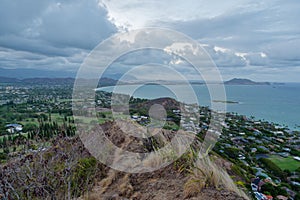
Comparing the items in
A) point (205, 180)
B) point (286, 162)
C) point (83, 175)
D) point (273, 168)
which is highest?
point (205, 180)

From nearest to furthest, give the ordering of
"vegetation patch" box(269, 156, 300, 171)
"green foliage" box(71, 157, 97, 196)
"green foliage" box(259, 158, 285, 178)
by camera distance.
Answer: "green foliage" box(71, 157, 97, 196)
"green foliage" box(259, 158, 285, 178)
"vegetation patch" box(269, 156, 300, 171)

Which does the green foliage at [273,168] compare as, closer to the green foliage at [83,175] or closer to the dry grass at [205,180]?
the dry grass at [205,180]

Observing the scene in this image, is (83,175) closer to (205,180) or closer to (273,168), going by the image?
(205,180)

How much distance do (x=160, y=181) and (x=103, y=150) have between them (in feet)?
4.47

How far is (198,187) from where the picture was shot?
7.30 ft

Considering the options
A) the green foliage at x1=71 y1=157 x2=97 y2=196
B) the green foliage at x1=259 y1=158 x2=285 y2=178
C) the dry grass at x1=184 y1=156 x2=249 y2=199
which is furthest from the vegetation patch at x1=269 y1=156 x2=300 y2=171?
the green foliage at x1=71 y1=157 x2=97 y2=196

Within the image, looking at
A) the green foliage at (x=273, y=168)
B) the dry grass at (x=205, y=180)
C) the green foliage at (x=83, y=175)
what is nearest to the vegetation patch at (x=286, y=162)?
the green foliage at (x=273, y=168)

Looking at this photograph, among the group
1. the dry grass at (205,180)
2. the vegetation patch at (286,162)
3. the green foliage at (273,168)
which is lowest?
the vegetation patch at (286,162)

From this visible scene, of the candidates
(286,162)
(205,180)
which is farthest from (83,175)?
(286,162)

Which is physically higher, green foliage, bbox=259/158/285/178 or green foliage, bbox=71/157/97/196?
green foliage, bbox=71/157/97/196

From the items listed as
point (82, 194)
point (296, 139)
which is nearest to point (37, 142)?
point (82, 194)

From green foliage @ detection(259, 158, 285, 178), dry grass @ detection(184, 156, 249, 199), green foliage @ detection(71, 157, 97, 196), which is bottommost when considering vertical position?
green foliage @ detection(259, 158, 285, 178)

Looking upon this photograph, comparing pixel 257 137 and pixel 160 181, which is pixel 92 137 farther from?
pixel 257 137

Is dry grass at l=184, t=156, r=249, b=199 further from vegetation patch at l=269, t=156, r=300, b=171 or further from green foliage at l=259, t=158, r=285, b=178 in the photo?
vegetation patch at l=269, t=156, r=300, b=171
